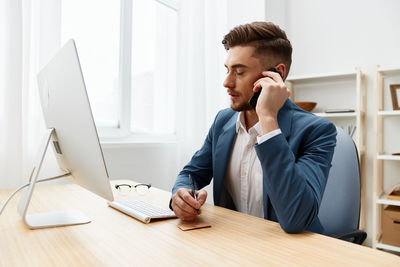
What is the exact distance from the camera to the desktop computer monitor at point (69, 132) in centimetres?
67

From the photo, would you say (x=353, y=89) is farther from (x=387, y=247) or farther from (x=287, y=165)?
(x=287, y=165)

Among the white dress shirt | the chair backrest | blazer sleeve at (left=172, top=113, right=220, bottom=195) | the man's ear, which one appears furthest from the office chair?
blazer sleeve at (left=172, top=113, right=220, bottom=195)

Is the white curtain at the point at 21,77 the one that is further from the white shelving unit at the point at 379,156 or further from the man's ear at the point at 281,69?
the white shelving unit at the point at 379,156

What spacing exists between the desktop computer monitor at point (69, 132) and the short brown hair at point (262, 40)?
64cm

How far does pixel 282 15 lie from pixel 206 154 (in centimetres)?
228

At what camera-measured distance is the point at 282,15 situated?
3.04 m

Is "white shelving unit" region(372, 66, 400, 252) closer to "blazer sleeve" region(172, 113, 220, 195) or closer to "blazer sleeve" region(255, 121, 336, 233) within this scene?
"blazer sleeve" region(172, 113, 220, 195)

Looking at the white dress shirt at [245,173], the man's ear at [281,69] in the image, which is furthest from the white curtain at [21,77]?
the man's ear at [281,69]

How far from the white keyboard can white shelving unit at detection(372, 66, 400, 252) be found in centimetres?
198

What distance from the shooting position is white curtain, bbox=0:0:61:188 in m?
1.49

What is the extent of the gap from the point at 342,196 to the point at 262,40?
0.63 meters

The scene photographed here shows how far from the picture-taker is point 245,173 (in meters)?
1.16

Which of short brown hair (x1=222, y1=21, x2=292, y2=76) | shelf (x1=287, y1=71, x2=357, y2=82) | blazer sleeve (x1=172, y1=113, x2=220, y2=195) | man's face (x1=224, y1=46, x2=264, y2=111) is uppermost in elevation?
shelf (x1=287, y1=71, x2=357, y2=82)

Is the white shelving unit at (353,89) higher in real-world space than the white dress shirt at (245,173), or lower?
higher
